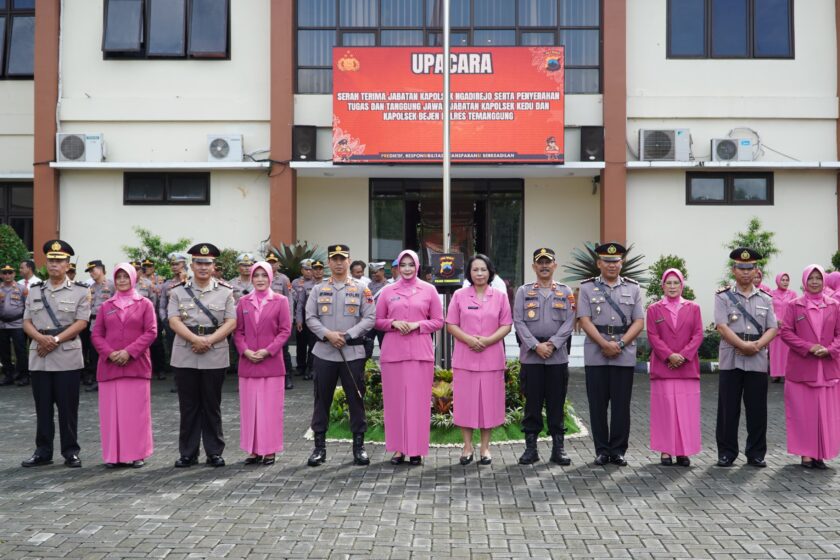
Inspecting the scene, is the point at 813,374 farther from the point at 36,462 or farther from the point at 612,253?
the point at 36,462

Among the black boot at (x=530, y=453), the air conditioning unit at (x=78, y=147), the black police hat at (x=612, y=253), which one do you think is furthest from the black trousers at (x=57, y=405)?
the air conditioning unit at (x=78, y=147)

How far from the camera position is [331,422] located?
371 inches

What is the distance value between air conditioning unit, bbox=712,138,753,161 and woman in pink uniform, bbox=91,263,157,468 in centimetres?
1235

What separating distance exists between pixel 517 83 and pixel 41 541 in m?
13.1

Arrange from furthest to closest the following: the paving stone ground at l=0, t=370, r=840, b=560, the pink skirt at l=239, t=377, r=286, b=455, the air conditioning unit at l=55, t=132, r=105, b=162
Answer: the air conditioning unit at l=55, t=132, r=105, b=162, the pink skirt at l=239, t=377, r=286, b=455, the paving stone ground at l=0, t=370, r=840, b=560

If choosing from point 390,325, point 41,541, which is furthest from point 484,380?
point 41,541

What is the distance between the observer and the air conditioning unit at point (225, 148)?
1723 cm

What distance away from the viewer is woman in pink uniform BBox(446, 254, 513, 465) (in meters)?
8.08

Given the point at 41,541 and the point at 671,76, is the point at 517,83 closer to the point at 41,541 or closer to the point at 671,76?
the point at 671,76

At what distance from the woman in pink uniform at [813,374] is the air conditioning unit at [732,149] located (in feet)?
30.8

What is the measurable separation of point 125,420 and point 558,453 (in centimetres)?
384

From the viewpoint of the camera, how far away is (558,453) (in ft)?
26.3

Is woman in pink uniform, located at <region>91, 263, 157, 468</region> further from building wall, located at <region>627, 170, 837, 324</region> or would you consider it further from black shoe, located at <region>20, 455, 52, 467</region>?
building wall, located at <region>627, 170, 837, 324</region>

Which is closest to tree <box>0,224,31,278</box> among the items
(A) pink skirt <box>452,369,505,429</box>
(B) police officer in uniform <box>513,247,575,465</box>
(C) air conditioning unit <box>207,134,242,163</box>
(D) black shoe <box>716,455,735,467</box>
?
(C) air conditioning unit <box>207,134,242,163</box>
